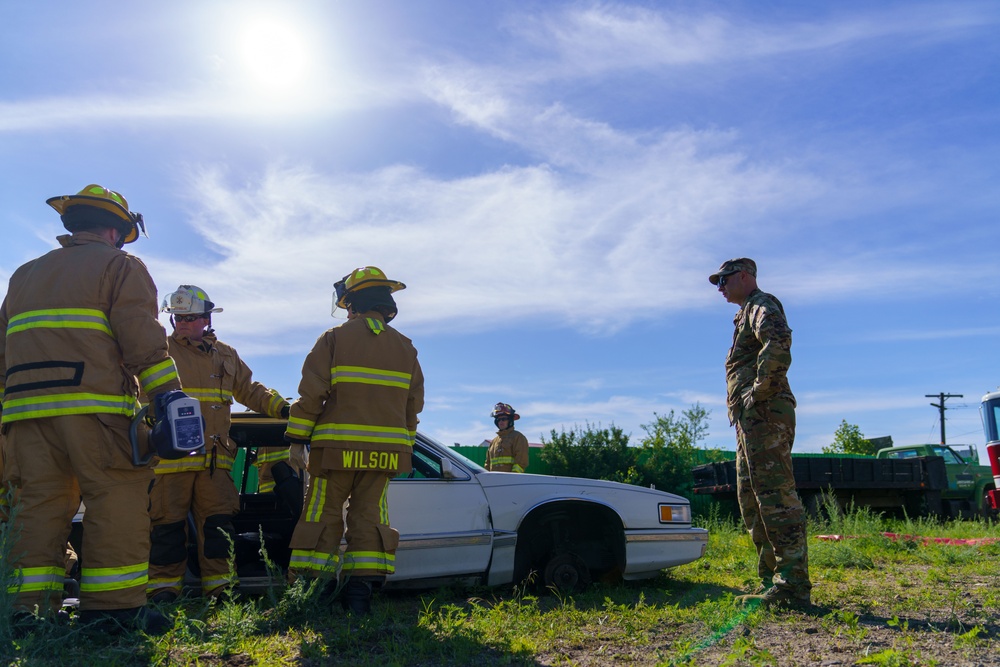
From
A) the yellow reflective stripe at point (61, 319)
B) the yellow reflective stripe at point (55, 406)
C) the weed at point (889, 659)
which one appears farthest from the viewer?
the yellow reflective stripe at point (61, 319)

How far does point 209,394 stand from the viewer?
5.06m

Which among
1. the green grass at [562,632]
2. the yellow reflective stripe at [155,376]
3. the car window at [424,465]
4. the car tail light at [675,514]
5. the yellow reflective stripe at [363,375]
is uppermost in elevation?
the yellow reflective stripe at [363,375]

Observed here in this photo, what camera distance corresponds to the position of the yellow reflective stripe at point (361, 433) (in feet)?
13.9

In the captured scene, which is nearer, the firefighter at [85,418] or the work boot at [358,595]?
the firefighter at [85,418]

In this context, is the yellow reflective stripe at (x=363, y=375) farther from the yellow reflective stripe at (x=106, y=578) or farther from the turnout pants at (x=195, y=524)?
the yellow reflective stripe at (x=106, y=578)

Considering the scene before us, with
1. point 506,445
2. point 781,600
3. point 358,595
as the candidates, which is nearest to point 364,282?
point 358,595

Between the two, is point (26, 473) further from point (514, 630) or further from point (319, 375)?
point (514, 630)

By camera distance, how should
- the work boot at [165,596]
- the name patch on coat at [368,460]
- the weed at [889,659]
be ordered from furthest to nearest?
the work boot at [165,596], the name patch on coat at [368,460], the weed at [889,659]

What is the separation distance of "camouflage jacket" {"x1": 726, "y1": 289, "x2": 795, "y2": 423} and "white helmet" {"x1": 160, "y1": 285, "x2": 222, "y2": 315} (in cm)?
354

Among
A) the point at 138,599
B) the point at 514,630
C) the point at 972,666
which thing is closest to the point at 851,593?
the point at 972,666

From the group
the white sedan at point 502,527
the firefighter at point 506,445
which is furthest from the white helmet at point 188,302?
the firefighter at point 506,445

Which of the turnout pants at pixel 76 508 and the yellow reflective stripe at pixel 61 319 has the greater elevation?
the yellow reflective stripe at pixel 61 319

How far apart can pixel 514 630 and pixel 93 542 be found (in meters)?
2.01

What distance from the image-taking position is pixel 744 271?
4.79m
